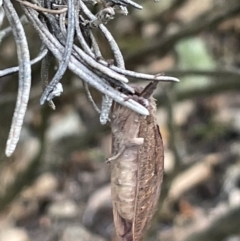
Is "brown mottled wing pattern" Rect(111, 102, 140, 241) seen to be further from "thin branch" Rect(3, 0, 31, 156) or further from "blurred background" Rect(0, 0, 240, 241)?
"blurred background" Rect(0, 0, 240, 241)

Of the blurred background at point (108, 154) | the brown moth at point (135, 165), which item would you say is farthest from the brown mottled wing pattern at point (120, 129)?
the blurred background at point (108, 154)

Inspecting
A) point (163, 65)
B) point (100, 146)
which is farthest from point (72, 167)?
point (163, 65)

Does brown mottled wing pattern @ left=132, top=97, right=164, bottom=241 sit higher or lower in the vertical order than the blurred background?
higher

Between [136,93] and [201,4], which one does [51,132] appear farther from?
[136,93]

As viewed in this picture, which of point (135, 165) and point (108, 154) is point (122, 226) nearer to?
point (135, 165)

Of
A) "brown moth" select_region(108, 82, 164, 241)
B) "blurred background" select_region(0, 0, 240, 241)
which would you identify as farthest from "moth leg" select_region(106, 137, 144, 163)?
"blurred background" select_region(0, 0, 240, 241)

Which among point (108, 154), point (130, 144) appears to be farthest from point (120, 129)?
point (108, 154)

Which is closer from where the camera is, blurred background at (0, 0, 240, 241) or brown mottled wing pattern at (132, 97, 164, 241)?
brown mottled wing pattern at (132, 97, 164, 241)

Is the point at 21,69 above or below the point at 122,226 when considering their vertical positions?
above
